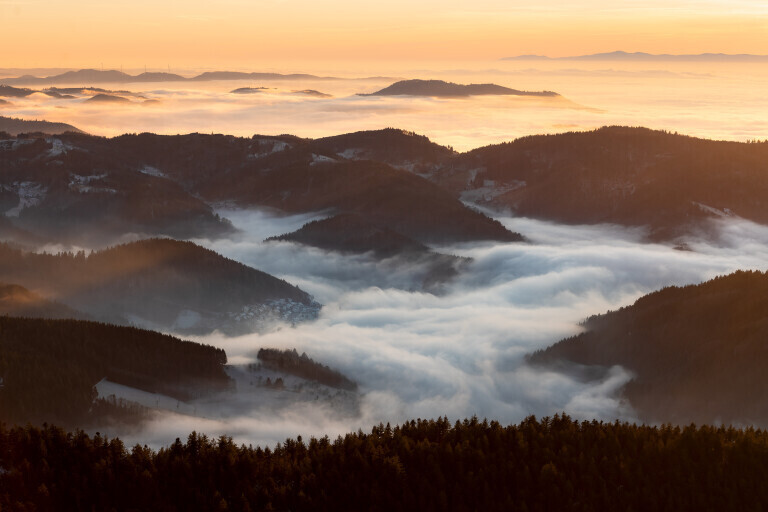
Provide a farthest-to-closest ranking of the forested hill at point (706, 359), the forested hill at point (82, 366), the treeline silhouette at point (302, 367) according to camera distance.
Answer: the treeline silhouette at point (302, 367) < the forested hill at point (706, 359) < the forested hill at point (82, 366)

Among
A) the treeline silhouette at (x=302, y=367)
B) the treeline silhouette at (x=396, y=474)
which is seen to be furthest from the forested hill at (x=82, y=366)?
the treeline silhouette at (x=396, y=474)

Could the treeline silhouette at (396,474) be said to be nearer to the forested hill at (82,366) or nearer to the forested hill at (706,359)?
the forested hill at (82,366)

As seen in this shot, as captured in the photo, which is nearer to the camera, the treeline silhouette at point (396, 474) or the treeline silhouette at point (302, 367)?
the treeline silhouette at point (396, 474)

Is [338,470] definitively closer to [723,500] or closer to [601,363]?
[723,500]

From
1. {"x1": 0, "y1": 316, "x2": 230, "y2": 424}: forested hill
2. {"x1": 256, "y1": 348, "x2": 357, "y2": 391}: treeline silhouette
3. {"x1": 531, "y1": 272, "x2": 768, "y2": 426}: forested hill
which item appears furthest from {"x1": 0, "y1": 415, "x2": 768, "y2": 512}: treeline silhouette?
{"x1": 256, "y1": 348, "x2": 357, "y2": 391}: treeline silhouette

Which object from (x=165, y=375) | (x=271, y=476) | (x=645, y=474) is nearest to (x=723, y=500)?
(x=645, y=474)

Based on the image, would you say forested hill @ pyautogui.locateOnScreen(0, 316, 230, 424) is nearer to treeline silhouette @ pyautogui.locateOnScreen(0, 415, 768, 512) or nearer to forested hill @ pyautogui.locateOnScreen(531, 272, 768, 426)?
treeline silhouette @ pyautogui.locateOnScreen(0, 415, 768, 512)

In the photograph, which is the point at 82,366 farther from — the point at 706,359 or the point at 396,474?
the point at 706,359
